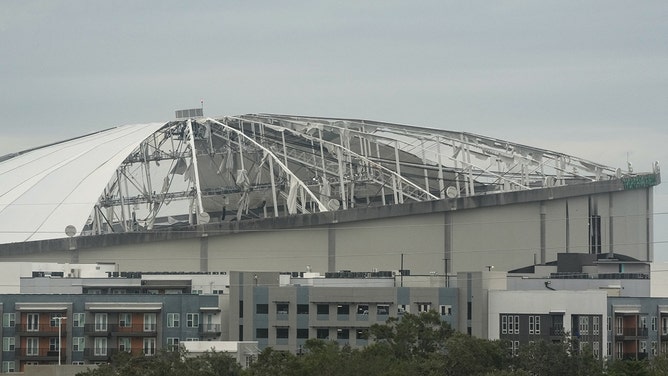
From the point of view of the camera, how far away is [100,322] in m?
135

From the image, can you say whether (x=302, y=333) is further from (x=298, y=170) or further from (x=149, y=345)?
(x=298, y=170)

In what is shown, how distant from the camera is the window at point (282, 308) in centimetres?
13538

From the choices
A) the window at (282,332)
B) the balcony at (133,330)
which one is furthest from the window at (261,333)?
the balcony at (133,330)

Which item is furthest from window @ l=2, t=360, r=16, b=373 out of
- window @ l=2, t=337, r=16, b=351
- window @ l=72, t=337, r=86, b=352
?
window @ l=72, t=337, r=86, b=352

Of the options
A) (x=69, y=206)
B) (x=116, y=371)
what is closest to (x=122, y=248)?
(x=69, y=206)

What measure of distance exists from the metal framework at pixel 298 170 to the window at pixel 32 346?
35.6 metres

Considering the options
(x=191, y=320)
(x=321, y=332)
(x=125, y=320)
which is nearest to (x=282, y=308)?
(x=321, y=332)

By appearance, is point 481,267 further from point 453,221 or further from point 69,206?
point 69,206

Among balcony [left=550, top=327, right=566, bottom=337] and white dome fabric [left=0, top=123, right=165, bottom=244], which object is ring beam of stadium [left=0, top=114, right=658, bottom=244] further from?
balcony [left=550, top=327, right=566, bottom=337]

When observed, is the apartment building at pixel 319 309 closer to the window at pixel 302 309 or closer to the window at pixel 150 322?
the window at pixel 302 309

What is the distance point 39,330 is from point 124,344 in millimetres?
5492

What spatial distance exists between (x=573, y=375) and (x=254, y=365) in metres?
16.6

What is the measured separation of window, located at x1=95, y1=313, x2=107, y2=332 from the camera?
135 meters

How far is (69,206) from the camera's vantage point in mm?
169750
